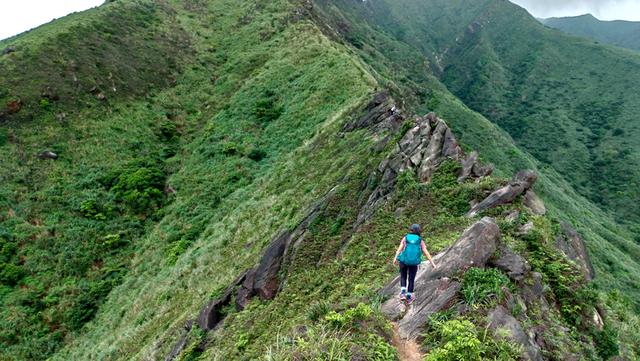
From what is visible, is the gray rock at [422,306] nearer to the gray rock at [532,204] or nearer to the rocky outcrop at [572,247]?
the rocky outcrop at [572,247]

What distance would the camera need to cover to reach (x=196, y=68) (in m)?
59.1

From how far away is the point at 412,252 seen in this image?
29.8 ft

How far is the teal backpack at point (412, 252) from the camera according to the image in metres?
8.94

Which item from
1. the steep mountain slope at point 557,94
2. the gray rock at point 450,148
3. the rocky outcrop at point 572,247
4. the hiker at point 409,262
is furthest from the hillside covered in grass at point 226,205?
the steep mountain slope at point 557,94

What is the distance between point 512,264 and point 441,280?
6.33ft

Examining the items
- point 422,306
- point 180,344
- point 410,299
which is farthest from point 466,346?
point 180,344

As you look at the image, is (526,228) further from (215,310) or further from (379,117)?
(379,117)


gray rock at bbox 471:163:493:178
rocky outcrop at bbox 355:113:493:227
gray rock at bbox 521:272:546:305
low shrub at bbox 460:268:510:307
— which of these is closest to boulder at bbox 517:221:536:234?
gray rock at bbox 521:272:546:305

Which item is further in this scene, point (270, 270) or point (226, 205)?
point (226, 205)

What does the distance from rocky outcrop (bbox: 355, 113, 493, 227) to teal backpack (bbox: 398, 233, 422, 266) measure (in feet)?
22.8

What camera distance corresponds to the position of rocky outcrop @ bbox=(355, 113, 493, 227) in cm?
1645

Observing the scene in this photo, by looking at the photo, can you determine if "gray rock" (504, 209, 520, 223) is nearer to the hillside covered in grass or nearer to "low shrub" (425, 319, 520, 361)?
the hillside covered in grass

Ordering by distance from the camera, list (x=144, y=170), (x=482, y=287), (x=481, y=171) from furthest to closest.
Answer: (x=144, y=170) → (x=481, y=171) → (x=482, y=287)

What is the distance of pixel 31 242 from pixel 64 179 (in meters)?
7.44
